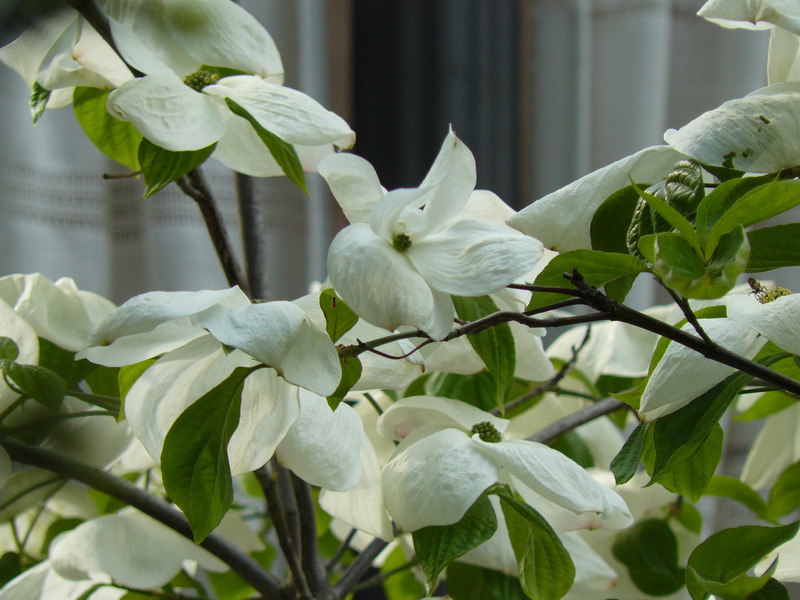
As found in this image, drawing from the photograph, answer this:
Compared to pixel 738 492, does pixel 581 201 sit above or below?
above

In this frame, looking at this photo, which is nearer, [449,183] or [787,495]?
[449,183]

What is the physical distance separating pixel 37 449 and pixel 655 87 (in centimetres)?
70

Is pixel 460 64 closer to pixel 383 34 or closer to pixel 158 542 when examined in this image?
pixel 383 34

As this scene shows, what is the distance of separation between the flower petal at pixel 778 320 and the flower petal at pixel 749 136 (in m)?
0.03

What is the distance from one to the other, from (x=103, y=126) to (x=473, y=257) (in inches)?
6.5

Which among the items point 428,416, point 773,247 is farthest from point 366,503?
point 773,247

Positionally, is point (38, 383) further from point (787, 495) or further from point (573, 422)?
point (787, 495)

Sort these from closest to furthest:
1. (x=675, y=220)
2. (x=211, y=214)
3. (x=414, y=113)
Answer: (x=675, y=220), (x=211, y=214), (x=414, y=113)

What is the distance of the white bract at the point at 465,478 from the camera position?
0.21 metres

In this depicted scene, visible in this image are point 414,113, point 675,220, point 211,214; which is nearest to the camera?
point 675,220

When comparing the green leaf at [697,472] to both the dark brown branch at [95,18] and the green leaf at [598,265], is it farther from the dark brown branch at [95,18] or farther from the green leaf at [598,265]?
the dark brown branch at [95,18]

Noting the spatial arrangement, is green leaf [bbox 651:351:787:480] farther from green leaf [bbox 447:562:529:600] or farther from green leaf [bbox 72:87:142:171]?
green leaf [bbox 72:87:142:171]

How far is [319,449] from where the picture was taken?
8.6 inches

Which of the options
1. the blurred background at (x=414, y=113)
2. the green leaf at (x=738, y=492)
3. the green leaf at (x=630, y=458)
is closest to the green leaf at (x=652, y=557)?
the green leaf at (x=738, y=492)
